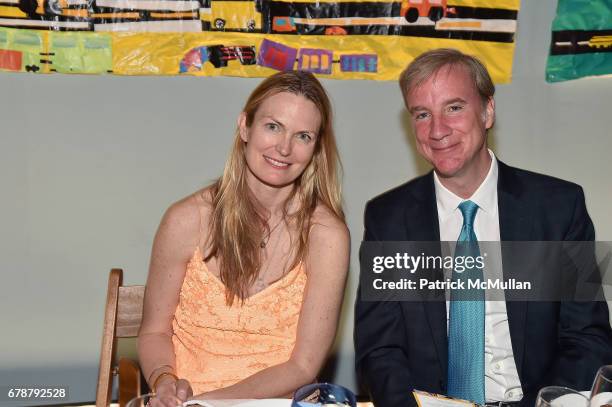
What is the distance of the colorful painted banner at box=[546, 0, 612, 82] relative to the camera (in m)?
3.34

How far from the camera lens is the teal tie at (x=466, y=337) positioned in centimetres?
216

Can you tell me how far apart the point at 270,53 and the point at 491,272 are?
4.82ft

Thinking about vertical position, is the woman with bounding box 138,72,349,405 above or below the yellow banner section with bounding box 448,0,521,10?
below

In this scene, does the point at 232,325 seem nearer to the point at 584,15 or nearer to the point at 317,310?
the point at 317,310

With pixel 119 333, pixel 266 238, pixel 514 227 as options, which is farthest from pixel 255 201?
pixel 514 227

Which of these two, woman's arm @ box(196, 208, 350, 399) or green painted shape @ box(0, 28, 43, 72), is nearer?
woman's arm @ box(196, 208, 350, 399)

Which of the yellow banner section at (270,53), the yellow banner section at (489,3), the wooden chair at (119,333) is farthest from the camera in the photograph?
the yellow banner section at (489,3)

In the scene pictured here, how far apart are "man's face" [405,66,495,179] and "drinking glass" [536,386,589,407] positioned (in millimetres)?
926

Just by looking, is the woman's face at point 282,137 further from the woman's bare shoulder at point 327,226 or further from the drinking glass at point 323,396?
the drinking glass at point 323,396

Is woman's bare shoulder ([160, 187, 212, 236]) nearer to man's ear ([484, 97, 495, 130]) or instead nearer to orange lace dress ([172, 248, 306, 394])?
orange lace dress ([172, 248, 306, 394])

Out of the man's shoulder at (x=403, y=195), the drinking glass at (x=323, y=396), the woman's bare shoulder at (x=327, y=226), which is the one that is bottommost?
the drinking glass at (x=323, y=396)

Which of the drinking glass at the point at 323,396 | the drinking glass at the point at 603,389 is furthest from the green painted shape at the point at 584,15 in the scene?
the drinking glass at the point at 323,396

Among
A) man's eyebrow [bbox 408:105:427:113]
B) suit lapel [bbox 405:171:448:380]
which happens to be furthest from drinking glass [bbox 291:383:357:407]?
man's eyebrow [bbox 408:105:427:113]

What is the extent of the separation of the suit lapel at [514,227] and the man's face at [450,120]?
0.13 metres
